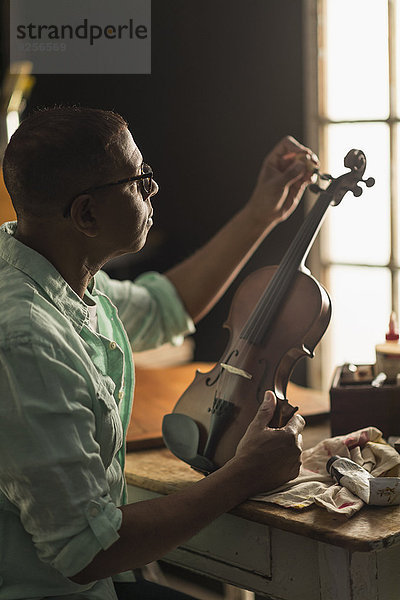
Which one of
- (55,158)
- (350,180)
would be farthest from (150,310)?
(55,158)

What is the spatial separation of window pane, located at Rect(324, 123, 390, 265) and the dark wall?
0.34 ft

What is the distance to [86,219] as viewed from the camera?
1.03m

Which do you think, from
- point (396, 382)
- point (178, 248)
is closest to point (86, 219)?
point (396, 382)

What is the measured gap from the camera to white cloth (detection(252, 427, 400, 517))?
1.06m

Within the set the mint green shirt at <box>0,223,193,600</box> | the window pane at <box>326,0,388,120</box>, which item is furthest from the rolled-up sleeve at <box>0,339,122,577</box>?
the window pane at <box>326,0,388,120</box>

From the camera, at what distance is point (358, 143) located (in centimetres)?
201

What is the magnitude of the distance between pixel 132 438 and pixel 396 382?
17.2 inches

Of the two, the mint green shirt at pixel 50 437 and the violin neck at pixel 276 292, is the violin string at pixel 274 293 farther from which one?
the mint green shirt at pixel 50 437

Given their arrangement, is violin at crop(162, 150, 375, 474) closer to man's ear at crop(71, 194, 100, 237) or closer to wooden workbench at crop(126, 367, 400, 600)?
wooden workbench at crop(126, 367, 400, 600)

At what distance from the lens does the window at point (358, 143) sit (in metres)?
1.94

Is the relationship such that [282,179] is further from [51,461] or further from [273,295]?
[51,461]

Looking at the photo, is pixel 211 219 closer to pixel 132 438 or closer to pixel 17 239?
pixel 132 438

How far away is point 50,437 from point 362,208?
1.29 metres

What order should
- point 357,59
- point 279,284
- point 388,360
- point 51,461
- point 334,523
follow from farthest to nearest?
point 357,59 < point 388,360 < point 279,284 < point 334,523 < point 51,461
